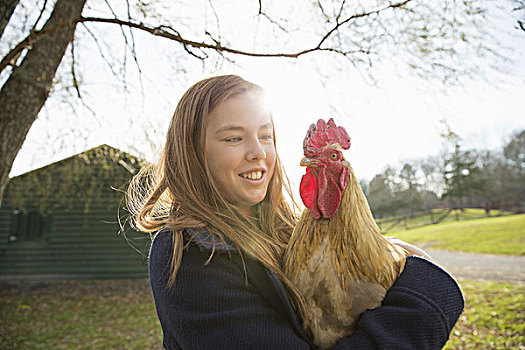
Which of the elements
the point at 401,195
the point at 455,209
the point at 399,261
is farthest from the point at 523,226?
the point at 399,261

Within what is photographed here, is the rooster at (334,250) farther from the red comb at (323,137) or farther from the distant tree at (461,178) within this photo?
the distant tree at (461,178)

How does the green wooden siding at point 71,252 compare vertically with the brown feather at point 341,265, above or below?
below

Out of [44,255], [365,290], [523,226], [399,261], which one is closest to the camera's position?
[365,290]

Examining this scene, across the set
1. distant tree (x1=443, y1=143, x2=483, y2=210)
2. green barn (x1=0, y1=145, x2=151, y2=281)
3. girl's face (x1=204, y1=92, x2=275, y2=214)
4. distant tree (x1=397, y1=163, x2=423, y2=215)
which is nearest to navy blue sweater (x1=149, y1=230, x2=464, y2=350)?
girl's face (x1=204, y1=92, x2=275, y2=214)

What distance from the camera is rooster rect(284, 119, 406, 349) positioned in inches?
51.8

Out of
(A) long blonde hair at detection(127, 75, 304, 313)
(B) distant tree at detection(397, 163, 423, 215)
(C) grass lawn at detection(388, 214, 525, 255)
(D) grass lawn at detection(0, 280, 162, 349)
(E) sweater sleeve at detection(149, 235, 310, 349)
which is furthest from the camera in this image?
(C) grass lawn at detection(388, 214, 525, 255)

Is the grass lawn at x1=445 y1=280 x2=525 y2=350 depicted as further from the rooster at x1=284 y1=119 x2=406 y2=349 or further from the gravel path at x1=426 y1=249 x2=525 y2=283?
the rooster at x1=284 y1=119 x2=406 y2=349

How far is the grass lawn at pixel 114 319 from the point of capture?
6555 millimetres

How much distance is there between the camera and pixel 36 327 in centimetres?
825

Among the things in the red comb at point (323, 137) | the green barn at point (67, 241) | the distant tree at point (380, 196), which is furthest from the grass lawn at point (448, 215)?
the red comb at point (323, 137)

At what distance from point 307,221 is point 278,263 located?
23 cm

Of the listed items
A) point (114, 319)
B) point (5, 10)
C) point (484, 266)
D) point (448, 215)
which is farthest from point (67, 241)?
point (448, 215)

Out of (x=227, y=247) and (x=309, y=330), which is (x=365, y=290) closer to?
(x=309, y=330)

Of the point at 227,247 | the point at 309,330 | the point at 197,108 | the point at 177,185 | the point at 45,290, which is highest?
the point at 197,108
